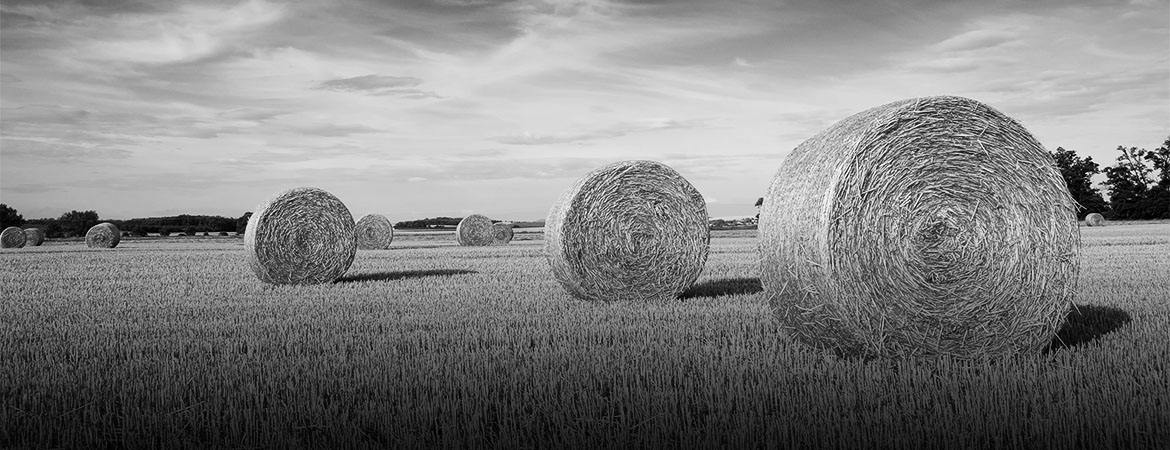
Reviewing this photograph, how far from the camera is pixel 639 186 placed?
40.6 ft

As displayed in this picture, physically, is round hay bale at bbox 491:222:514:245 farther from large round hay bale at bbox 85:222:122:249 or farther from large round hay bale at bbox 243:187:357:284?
large round hay bale at bbox 243:187:357:284

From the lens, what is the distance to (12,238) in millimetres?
37781

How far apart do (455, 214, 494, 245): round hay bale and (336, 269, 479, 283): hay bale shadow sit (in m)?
17.7

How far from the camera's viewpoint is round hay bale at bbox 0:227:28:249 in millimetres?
37525

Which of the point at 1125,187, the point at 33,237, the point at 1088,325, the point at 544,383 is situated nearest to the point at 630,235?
the point at 1088,325

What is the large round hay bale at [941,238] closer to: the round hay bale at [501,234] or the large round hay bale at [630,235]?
the large round hay bale at [630,235]

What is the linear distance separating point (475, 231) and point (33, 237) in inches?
808

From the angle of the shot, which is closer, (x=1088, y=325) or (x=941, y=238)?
(x=941, y=238)

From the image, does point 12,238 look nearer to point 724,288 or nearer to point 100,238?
point 100,238

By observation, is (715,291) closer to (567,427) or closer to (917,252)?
(917,252)

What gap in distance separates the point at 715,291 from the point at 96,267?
50.3 ft

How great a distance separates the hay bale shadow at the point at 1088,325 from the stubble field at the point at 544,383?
2.2 inches

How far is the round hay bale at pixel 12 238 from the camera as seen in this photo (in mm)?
37525

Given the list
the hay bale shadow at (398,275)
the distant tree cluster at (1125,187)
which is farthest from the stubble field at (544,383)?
the distant tree cluster at (1125,187)
